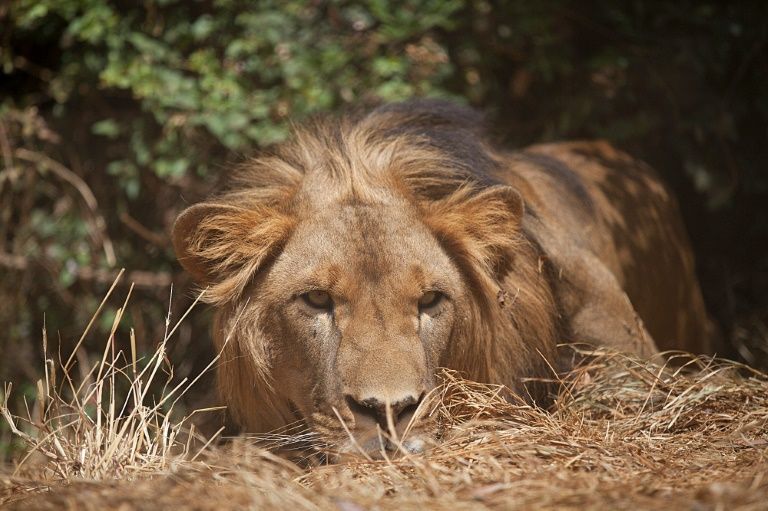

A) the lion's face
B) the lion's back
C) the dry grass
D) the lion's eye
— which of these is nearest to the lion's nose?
the lion's face

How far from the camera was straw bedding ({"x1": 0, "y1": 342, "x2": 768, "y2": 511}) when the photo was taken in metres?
2.33

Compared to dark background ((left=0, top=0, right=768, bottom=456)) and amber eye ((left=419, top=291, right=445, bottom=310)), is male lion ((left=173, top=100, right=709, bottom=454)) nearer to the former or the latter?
amber eye ((left=419, top=291, right=445, bottom=310))

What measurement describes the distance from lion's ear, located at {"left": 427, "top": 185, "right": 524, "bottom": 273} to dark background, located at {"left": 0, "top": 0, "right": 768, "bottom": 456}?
6.41 feet

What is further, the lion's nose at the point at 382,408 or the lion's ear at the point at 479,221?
the lion's ear at the point at 479,221

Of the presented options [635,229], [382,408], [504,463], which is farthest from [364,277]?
[635,229]

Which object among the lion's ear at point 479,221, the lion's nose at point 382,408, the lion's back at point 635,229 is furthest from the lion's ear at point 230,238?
the lion's back at point 635,229

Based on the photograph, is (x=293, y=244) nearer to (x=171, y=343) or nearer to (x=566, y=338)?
(x=566, y=338)

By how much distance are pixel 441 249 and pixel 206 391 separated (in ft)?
11.1

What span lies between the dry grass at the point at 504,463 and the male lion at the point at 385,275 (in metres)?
0.19

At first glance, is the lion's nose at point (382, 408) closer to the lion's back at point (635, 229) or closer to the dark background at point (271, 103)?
the lion's back at point (635, 229)

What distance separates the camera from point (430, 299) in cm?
337

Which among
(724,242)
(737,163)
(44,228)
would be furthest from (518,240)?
(44,228)

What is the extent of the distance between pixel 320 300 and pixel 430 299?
393 millimetres

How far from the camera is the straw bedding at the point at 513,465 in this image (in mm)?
2332
